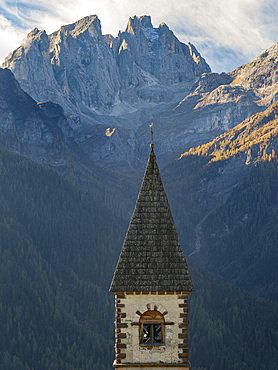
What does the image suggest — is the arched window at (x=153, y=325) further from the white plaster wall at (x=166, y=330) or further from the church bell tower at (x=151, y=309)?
the white plaster wall at (x=166, y=330)

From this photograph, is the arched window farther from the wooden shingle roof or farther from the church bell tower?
the wooden shingle roof

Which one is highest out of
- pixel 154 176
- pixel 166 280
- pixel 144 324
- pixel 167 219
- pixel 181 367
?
pixel 154 176

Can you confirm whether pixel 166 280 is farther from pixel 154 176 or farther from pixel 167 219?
pixel 154 176

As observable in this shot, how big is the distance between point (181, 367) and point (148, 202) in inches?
398

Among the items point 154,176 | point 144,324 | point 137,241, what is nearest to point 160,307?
point 144,324

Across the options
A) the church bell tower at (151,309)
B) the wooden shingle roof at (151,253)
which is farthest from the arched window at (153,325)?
the wooden shingle roof at (151,253)

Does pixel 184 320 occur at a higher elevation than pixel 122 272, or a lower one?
lower

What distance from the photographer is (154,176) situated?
4116 centimetres

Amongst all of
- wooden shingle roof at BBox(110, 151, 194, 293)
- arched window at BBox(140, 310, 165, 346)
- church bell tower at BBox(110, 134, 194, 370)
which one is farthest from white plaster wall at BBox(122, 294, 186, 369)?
wooden shingle roof at BBox(110, 151, 194, 293)

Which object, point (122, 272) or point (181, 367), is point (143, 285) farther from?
point (181, 367)

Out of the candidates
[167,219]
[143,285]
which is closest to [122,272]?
[143,285]

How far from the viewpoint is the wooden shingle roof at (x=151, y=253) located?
3925 centimetres

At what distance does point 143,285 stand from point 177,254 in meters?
2.80

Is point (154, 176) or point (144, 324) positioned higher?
point (154, 176)
